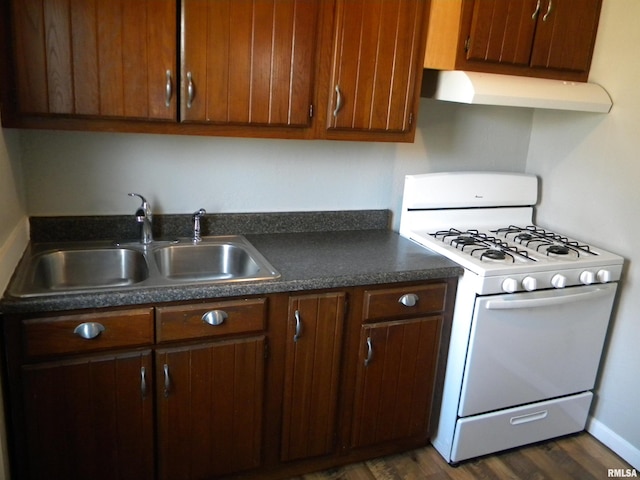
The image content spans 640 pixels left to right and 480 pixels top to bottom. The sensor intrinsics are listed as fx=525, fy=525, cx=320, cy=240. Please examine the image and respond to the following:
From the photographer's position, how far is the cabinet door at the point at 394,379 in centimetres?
206

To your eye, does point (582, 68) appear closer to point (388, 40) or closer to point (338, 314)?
point (388, 40)

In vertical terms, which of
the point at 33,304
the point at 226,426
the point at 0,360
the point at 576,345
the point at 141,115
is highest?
the point at 141,115

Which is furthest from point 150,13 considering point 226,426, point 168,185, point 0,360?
point 226,426

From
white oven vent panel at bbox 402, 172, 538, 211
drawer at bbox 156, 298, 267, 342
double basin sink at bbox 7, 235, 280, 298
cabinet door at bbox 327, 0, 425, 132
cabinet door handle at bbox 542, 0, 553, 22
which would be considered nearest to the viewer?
drawer at bbox 156, 298, 267, 342

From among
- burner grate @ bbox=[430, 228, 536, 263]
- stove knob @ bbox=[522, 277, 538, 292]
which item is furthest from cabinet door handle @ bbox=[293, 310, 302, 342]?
stove knob @ bbox=[522, 277, 538, 292]

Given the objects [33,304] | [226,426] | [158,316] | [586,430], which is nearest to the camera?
[33,304]

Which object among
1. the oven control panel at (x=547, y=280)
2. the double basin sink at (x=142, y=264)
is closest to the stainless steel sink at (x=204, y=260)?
the double basin sink at (x=142, y=264)

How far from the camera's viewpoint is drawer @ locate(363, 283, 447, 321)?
1997mm

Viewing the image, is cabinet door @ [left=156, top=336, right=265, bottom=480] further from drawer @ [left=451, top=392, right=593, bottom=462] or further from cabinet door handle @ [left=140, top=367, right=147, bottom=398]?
drawer @ [left=451, top=392, right=593, bottom=462]

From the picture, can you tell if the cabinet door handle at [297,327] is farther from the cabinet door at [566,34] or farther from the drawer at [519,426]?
the cabinet door at [566,34]

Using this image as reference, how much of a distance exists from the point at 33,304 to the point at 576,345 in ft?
7.13

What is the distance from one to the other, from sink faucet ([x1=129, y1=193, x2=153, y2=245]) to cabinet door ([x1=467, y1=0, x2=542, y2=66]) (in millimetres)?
1438

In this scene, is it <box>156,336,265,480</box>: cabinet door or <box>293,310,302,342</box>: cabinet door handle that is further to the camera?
<box>293,310,302,342</box>: cabinet door handle

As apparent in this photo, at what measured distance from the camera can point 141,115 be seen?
1785 millimetres
